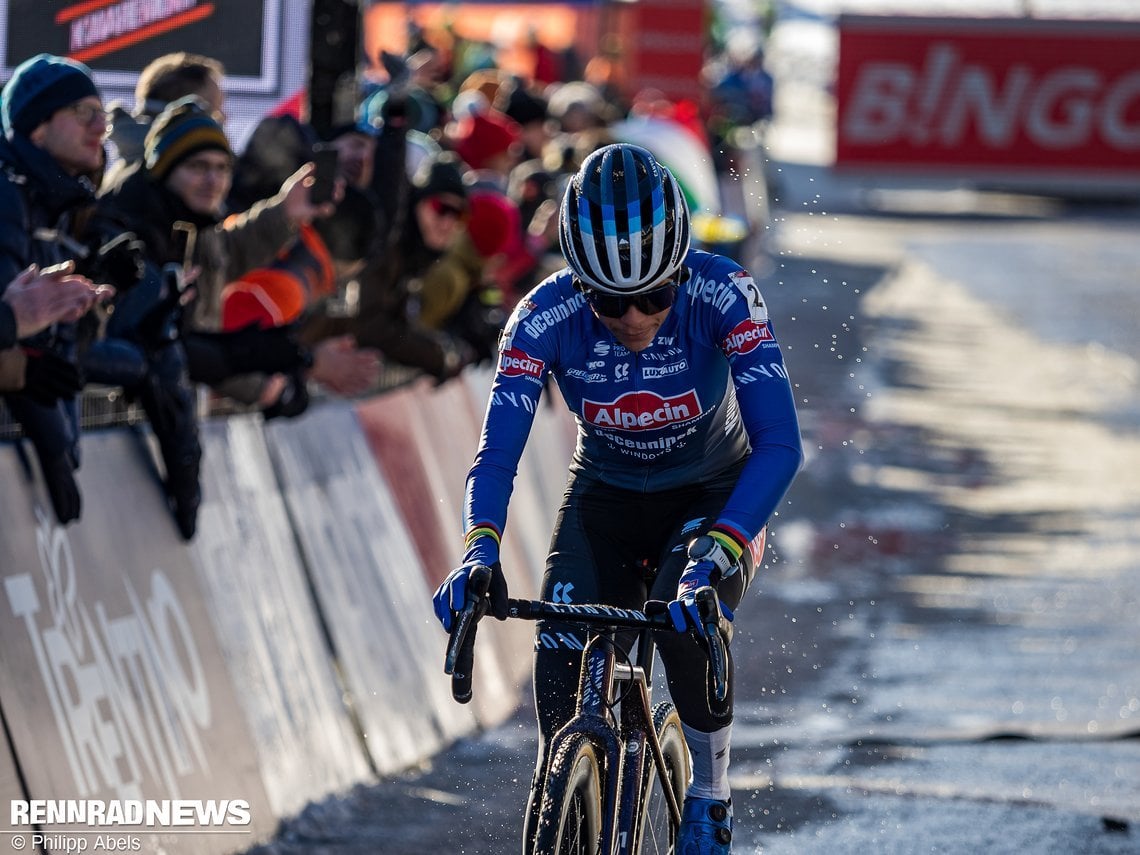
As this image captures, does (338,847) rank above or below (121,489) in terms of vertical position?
below

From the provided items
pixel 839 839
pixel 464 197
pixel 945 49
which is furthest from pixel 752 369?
pixel 945 49

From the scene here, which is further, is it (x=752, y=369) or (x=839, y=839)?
(x=839, y=839)

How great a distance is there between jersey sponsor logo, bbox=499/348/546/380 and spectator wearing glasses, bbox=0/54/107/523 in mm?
1351

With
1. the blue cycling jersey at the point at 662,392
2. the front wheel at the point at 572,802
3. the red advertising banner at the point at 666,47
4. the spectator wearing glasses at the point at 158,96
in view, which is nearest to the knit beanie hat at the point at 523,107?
the spectator wearing glasses at the point at 158,96

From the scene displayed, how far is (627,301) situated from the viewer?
19.7ft

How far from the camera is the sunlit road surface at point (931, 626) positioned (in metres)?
7.95

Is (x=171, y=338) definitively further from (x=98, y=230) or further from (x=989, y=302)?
(x=989, y=302)

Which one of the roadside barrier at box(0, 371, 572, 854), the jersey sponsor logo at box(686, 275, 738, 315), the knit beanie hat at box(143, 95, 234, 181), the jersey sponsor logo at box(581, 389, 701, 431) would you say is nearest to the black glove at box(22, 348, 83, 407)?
the roadside barrier at box(0, 371, 572, 854)

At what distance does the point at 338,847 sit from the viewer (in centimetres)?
740

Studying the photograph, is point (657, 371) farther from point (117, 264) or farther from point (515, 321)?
point (117, 264)

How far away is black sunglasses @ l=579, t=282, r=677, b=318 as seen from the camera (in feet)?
19.7

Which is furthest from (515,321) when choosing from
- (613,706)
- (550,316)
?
(613,706)

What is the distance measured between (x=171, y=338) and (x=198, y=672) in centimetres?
114

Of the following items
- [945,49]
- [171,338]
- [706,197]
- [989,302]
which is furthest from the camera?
[945,49]
